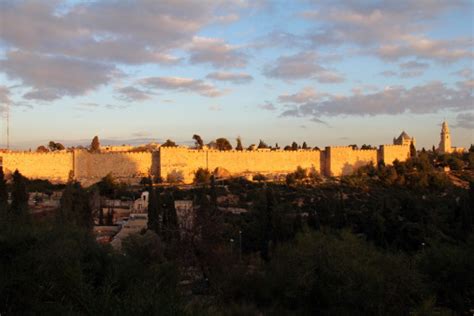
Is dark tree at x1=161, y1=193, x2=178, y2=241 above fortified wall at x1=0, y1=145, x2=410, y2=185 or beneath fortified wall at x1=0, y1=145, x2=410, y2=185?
beneath

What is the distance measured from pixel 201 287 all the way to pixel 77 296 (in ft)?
21.1

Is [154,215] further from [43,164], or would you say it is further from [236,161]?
[236,161]

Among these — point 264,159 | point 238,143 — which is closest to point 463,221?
point 264,159

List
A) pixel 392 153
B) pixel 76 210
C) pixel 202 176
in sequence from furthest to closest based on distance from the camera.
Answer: pixel 392 153 → pixel 202 176 → pixel 76 210

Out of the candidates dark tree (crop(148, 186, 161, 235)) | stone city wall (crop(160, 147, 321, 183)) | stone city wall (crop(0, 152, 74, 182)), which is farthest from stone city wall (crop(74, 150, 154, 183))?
dark tree (crop(148, 186, 161, 235))

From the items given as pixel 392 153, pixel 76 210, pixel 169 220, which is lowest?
pixel 169 220

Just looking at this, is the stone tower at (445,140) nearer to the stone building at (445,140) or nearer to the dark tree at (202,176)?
the stone building at (445,140)

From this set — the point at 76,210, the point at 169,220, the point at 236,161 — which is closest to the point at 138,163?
the point at 236,161

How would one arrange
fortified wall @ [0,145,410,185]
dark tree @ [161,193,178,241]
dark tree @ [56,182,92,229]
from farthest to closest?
fortified wall @ [0,145,410,185], dark tree @ [56,182,92,229], dark tree @ [161,193,178,241]

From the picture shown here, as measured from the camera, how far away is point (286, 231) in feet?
50.4

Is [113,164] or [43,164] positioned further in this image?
[113,164]

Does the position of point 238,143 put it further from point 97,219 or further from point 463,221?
A: point 463,221

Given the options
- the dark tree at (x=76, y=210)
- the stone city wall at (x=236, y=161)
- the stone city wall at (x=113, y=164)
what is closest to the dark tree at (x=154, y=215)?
the dark tree at (x=76, y=210)

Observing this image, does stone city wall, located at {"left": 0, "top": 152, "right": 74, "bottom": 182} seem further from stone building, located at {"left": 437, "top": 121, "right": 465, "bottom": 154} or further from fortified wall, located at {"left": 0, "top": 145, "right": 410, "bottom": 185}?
stone building, located at {"left": 437, "top": 121, "right": 465, "bottom": 154}
